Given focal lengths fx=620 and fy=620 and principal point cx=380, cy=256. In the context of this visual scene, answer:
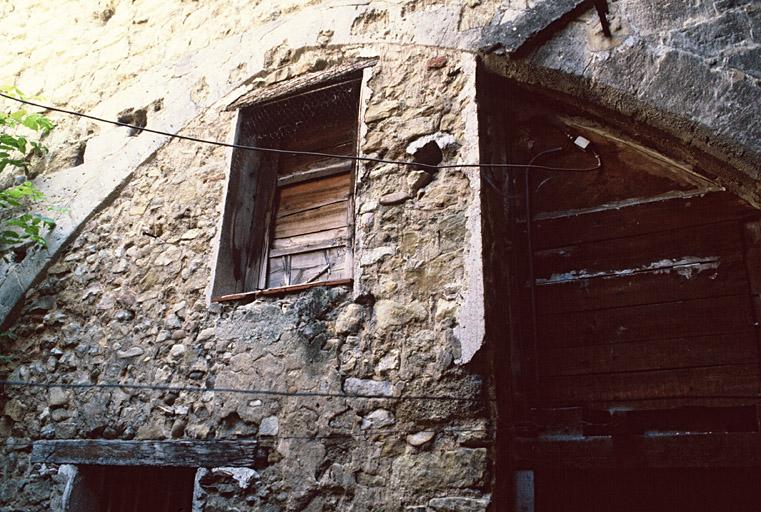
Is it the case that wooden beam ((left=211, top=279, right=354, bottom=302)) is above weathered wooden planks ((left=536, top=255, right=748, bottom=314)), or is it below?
above

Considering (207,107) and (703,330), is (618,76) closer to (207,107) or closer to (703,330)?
(703,330)

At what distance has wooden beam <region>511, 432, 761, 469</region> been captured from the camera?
2.04m

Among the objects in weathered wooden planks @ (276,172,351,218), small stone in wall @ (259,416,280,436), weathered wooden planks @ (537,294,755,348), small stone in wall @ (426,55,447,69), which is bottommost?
small stone in wall @ (259,416,280,436)

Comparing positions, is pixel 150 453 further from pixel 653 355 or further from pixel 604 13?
pixel 604 13

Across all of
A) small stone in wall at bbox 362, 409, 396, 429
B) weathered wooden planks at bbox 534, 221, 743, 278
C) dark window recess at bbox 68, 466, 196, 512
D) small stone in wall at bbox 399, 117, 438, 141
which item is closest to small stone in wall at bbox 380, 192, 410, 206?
small stone in wall at bbox 399, 117, 438, 141

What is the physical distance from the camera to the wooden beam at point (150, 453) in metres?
2.64

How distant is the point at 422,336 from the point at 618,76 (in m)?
1.25

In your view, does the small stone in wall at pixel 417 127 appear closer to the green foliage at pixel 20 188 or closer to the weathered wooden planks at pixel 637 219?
the weathered wooden planks at pixel 637 219

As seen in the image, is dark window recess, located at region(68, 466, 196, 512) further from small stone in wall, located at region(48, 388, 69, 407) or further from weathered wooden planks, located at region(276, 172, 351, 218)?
weathered wooden planks, located at region(276, 172, 351, 218)

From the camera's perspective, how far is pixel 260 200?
343 cm

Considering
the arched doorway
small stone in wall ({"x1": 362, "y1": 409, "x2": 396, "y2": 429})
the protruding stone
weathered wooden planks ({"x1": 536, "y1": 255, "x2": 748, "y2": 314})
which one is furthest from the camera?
the protruding stone

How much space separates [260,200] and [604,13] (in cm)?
195

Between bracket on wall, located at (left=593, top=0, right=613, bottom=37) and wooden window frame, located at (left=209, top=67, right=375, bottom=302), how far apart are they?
1103mm

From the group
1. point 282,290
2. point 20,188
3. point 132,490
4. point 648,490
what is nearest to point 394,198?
point 282,290
